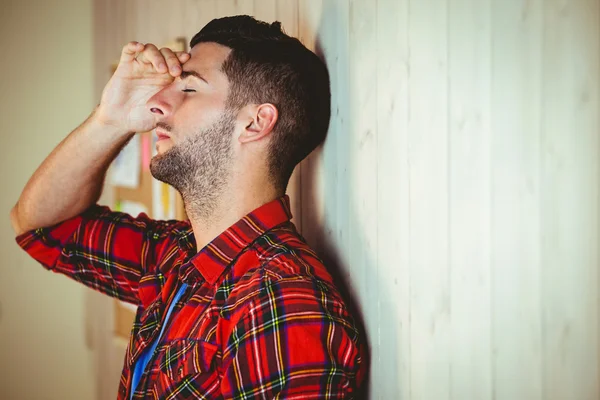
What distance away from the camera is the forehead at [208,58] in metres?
1.41

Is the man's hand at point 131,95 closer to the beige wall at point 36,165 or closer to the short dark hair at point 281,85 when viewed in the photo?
the short dark hair at point 281,85

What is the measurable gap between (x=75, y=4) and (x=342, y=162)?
2.13 metres

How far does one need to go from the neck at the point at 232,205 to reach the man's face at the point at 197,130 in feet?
0.07

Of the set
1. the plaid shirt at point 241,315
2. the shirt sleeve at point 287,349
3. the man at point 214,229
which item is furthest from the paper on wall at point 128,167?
the shirt sleeve at point 287,349

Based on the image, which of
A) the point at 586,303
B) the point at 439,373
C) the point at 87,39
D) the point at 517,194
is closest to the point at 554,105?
the point at 517,194

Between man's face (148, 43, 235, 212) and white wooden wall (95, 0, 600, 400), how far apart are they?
253 mm

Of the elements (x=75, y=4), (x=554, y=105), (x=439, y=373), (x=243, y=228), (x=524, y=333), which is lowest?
(x=439, y=373)

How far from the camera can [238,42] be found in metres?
1.41

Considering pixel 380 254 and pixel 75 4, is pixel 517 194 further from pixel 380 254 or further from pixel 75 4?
pixel 75 4

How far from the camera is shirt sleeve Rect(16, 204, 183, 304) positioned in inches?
63.2

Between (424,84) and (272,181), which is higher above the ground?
(424,84)

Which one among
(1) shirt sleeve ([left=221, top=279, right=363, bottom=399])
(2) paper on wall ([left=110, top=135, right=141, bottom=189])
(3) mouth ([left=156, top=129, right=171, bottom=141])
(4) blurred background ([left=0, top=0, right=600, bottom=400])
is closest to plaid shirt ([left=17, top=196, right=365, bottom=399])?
(1) shirt sleeve ([left=221, top=279, right=363, bottom=399])

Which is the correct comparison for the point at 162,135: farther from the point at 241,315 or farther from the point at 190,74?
the point at 241,315

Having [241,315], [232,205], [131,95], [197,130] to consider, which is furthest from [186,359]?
[131,95]
